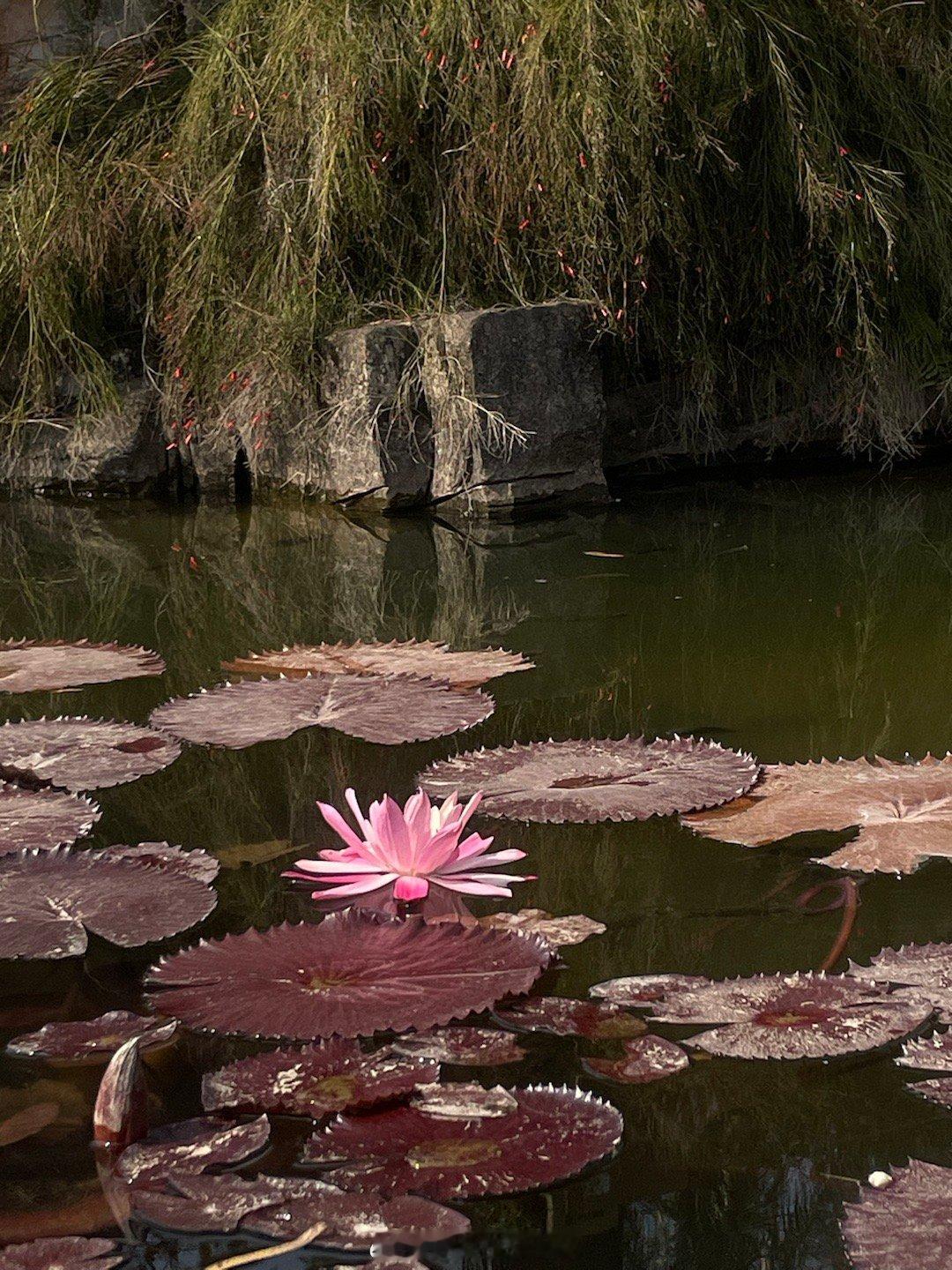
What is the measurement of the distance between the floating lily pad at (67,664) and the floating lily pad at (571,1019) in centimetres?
111

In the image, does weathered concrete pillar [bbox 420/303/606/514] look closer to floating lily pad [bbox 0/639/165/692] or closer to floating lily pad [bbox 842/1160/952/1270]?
floating lily pad [bbox 0/639/165/692]

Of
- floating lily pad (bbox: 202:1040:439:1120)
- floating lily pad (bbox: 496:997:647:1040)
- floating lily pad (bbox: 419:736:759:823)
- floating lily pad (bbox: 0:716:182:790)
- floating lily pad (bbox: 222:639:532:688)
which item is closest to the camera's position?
floating lily pad (bbox: 202:1040:439:1120)

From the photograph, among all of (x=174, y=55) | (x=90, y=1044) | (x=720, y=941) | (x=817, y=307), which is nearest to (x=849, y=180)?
(x=817, y=307)

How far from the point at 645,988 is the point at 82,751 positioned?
830 millimetres

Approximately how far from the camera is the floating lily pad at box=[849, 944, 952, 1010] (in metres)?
1.02

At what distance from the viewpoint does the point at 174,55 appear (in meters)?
3.97

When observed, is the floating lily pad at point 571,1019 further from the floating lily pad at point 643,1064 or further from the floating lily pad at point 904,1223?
the floating lily pad at point 904,1223

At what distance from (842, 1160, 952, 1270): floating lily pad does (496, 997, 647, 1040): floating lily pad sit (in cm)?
24

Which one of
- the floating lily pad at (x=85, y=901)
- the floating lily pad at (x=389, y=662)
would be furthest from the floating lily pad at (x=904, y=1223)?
the floating lily pad at (x=389, y=662)

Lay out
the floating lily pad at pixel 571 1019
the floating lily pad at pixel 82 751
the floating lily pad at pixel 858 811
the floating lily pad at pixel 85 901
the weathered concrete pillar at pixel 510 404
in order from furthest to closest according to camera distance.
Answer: the weathered concrete pillar at pixel 510 404 → the floating lily pad at pixel 82 751 → the floating lily pad at pixel 858 811 → the floating lily pad at pixel 85 901 → the floating lily pad at pixel 571 1019

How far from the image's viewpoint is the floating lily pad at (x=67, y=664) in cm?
198

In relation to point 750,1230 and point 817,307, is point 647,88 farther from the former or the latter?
point 750,1230

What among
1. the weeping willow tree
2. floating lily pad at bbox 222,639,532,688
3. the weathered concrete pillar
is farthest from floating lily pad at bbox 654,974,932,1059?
the weeping willow tree

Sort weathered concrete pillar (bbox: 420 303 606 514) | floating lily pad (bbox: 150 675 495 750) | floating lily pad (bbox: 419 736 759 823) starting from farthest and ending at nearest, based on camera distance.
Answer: weathered concrete pillar (bbox: 420 303 606 514)
floating lily pad (bbox: 150 675 495 750)
floating lily pad (bbox: 419 736 759 823)
